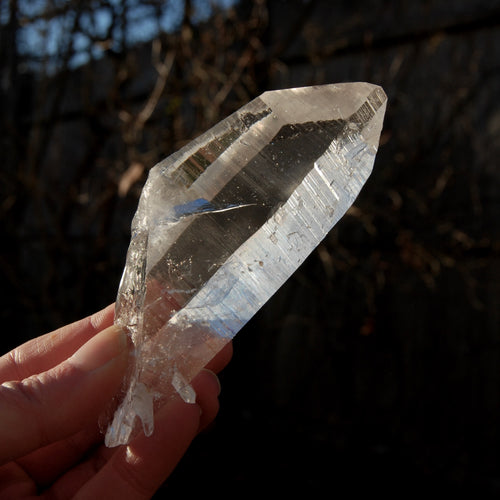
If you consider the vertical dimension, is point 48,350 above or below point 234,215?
below

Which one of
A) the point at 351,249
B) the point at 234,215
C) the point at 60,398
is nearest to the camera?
the point at 60,398

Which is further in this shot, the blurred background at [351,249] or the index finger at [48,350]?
the blurred background at [351,249]

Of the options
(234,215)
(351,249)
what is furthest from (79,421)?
(351,249)

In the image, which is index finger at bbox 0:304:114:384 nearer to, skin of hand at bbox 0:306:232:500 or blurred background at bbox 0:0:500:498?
skin of hand at bbox 0:306:232:500

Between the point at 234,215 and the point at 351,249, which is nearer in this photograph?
the point at 234,215

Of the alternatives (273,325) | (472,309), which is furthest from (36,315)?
(472,309)

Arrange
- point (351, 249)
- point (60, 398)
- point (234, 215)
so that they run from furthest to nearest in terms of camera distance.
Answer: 1. point (351, 249)
2. point (234, 215)
3. point (60, 398)

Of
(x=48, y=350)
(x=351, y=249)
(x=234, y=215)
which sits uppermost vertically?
(x=234, y=215)

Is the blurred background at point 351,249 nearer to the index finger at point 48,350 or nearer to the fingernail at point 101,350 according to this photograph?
the index finger at point 48,350

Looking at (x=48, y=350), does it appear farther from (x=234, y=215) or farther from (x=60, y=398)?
(x=234, y=215)

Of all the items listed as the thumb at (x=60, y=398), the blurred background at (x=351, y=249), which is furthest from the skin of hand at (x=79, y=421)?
the blurred background at (x=351, y=249)
